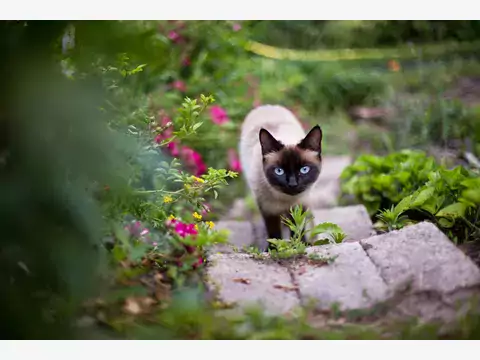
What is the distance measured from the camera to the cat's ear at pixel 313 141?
204cm

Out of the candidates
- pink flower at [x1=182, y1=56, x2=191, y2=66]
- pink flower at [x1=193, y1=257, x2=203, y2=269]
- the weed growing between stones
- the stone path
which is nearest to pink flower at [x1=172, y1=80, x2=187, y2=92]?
pink flower at [x1=182, y1=56, x2=191, y2=66]

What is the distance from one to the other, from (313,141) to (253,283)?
0.65 m

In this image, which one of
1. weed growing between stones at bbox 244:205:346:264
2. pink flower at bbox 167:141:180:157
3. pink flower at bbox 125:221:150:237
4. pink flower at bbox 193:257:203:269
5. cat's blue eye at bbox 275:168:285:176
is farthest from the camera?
cat's blue eye at bbox 275:168:285:176

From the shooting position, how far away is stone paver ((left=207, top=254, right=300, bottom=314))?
1539 millimetres

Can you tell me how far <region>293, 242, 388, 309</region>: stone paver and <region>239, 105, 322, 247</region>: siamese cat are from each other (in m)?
0.47

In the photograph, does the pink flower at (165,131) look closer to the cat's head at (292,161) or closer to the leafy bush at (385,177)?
the cat's head at (292,161)

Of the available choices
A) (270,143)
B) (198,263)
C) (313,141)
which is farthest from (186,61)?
(198,263)

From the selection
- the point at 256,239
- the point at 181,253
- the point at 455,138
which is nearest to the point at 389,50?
the point at 455,138

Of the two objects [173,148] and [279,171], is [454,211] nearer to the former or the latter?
[279,171]

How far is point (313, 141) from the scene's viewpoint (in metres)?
2.07

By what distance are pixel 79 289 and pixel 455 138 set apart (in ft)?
5.38

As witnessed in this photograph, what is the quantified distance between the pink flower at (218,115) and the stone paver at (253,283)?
3.08 feet

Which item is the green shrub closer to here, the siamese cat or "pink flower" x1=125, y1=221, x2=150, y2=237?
the siamese cat
